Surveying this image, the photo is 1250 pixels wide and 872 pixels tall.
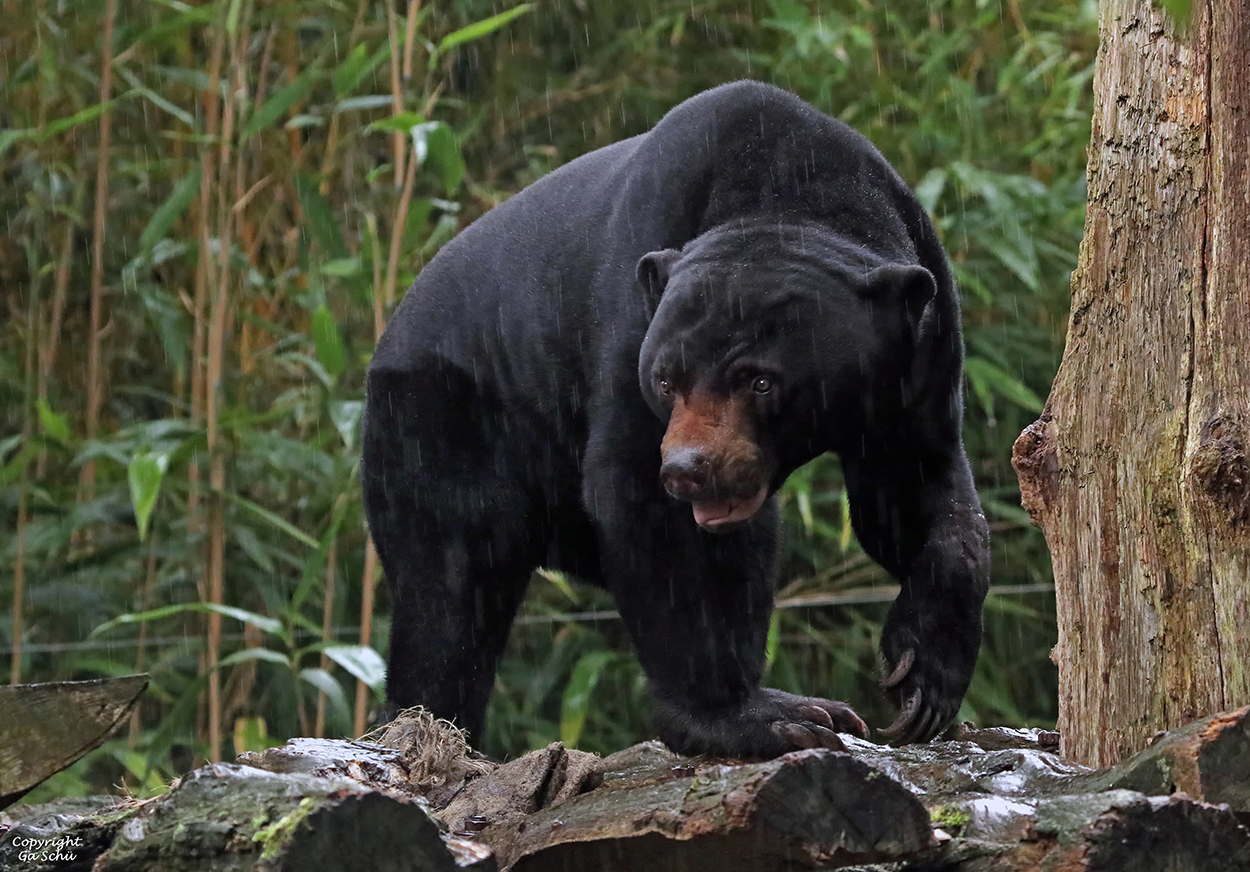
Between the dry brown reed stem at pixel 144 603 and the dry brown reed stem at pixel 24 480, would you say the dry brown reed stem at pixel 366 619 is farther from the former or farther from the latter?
the dry brown reed stem at pixel 24 480

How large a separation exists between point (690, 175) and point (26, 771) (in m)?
1.60

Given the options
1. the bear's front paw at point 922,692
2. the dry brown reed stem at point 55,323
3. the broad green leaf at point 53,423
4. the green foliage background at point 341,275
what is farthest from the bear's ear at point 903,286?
the dry brown reed stem at point 55,323

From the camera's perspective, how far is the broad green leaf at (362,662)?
3738 millimetres

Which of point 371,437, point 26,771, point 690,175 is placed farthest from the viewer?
point 371,437

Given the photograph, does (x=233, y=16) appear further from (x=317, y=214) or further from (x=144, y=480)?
(x=144, y=480)

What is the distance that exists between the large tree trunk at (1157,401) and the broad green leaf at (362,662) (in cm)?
178

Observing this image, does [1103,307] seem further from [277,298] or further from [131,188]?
[131,188]

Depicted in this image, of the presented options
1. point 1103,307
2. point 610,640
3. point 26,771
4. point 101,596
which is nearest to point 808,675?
point 610,640

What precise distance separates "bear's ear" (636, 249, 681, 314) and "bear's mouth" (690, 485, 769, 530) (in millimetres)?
382

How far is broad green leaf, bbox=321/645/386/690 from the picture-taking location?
12.3 ft

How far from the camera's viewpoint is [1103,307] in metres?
2.46

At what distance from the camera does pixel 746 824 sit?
70.1 inches

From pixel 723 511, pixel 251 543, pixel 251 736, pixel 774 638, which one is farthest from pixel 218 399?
pixel 723 511

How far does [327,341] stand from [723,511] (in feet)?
5.33
